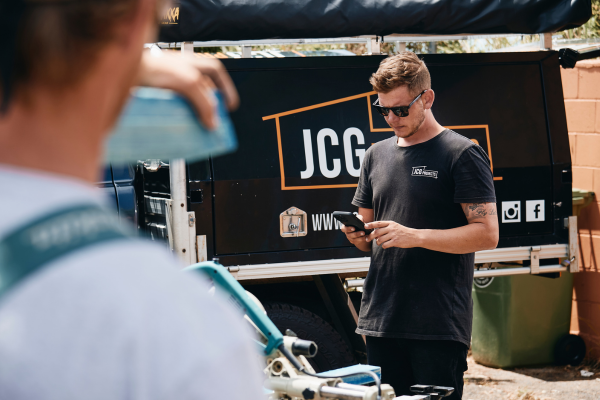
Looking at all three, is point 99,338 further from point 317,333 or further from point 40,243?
point 317,333

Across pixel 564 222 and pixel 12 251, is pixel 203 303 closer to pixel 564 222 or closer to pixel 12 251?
pixel 12 251

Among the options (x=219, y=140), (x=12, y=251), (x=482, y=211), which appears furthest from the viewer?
(x=482, y=211)

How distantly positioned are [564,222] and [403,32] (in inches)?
69.5

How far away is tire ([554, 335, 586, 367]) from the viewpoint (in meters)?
5.76

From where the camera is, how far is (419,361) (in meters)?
2.75

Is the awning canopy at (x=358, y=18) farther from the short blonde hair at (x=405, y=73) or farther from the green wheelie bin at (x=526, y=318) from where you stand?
the green wheelie bin at (x=526, y=318)

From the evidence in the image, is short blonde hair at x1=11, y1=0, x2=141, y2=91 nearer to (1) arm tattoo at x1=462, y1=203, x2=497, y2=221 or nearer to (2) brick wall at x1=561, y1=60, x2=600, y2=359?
(1) arm tattoo at x1=462, y1=203, x2=497, y2=221

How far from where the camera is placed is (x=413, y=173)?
2795 millimetres

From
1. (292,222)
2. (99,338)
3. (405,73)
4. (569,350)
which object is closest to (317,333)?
(292,222)

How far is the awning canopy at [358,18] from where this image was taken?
13.1ft

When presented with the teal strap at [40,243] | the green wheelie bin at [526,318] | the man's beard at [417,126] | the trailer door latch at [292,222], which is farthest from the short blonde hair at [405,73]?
the green wheelie bin at [526,318]

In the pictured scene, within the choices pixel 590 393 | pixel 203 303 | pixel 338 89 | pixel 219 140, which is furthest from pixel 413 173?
pixel 590 393

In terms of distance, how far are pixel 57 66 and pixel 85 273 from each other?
0.17 metres

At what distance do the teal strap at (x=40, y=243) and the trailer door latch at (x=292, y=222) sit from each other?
144 inches
